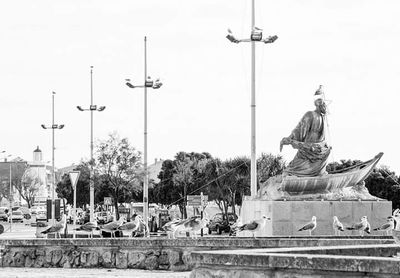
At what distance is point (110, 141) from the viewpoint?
6494cm

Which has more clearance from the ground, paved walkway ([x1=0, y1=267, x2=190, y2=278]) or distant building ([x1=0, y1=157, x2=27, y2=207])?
distant building ([x1=0, y1=157, x2=27, y2=207])

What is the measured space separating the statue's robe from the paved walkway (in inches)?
404

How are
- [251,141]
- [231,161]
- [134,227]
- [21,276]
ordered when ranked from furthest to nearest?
[231,161], [251,141], [134,227], [21,276]

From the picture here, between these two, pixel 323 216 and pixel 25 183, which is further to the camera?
pixel 25 183

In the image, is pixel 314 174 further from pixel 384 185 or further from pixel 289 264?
pixel 384 185

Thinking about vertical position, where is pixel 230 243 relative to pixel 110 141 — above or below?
below

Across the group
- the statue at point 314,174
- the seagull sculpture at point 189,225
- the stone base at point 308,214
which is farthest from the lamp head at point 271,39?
the seagull sculpture at point 189,225

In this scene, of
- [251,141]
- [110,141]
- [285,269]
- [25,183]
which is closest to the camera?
[285,269]

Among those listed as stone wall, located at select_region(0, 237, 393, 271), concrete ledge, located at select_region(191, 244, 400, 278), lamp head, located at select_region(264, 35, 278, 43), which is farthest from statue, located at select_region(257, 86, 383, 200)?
concrete ledge, located at select_region(191, 244, 400, 278)

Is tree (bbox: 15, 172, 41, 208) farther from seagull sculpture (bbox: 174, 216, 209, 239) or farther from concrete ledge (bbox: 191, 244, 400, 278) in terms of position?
concrete ledge (bbox: 191, 244, 400, 278)

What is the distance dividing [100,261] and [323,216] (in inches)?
364

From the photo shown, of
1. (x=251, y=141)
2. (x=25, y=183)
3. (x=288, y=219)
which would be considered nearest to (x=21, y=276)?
(x=288, y=219)

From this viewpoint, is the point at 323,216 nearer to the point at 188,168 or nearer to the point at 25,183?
the point at 188,168

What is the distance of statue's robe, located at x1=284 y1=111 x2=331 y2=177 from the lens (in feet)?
100
